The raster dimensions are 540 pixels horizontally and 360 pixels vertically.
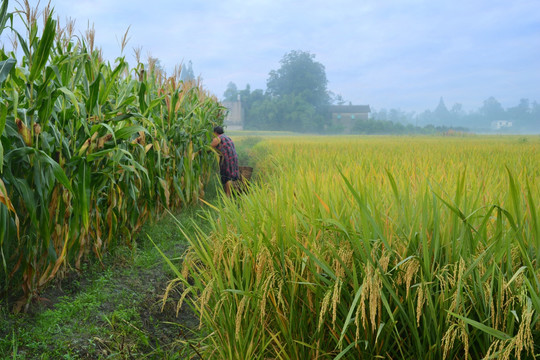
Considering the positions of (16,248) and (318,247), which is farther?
(16,248)

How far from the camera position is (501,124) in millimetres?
116562

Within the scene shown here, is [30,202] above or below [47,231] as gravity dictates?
above

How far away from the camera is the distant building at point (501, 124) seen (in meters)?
112

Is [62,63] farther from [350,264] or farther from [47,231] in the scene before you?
[350,264]

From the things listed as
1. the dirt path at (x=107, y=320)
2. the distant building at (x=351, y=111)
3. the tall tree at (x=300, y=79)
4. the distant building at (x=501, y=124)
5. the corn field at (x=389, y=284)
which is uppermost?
the tall tree at (x=300, y=79)

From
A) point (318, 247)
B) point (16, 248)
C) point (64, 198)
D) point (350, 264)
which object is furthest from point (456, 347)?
point (16, 248)

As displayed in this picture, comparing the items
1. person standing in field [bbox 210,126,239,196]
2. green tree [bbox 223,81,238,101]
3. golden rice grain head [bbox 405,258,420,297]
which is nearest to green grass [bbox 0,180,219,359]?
golden rice grain head [bbox 405,258,420,297]

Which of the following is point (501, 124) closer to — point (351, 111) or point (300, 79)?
point (351, 111)

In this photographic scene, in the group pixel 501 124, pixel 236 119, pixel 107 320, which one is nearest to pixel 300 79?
pixel 236 119

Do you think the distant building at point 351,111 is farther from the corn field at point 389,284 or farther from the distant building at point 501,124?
the corn field at point 389,284

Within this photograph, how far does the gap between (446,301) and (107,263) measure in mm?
3084

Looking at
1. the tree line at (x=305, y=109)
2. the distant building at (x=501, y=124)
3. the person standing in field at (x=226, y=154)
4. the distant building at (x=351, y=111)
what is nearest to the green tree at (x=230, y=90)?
the tree line at (x=305, y=109)

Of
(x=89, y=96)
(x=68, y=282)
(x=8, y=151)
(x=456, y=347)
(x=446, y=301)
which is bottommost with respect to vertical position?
(x=68, y=282)

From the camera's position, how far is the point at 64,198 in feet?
9.46
